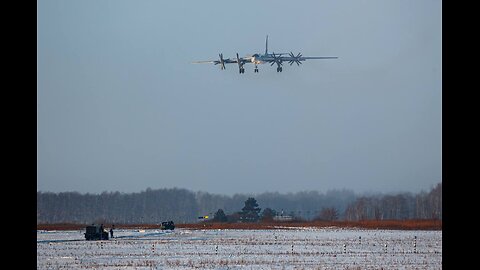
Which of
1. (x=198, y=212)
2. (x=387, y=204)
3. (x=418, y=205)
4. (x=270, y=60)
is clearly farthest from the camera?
(x=198, y=212)

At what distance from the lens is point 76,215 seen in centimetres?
13950

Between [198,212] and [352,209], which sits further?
[198,212]

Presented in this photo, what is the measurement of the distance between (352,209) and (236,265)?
373 ft

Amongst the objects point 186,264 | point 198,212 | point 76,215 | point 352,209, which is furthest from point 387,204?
point 186,264
